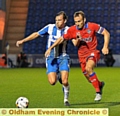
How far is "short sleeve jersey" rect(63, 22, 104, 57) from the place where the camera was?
791 centimetres

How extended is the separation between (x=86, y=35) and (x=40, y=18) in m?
27.4

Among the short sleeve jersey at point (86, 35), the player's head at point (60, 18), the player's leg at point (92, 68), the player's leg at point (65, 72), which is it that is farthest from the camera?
the player's leg at point (92, 68)

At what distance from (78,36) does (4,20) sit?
Answer: 85.7 feet

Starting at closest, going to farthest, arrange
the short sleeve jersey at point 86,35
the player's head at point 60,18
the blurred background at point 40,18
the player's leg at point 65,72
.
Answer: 1. the player's head at point 60,18
2. the player's leg at point 65,72
3. the short sleeve jersey at point 86,35
4. the blurred background at point 40,18

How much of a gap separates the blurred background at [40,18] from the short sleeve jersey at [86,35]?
2461 cm

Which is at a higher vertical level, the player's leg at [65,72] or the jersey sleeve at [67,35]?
the jersey sleeve at [67,35]

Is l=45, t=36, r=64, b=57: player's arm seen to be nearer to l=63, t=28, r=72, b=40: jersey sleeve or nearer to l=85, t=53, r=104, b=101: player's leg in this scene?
l=63, t=28, r=72, b=40: jersey sleeve

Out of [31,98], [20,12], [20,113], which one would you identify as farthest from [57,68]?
[20,12]

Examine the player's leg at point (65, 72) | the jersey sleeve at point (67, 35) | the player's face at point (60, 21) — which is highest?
the player's face at point (60, 21)

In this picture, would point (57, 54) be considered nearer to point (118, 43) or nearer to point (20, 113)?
point (20, 113)

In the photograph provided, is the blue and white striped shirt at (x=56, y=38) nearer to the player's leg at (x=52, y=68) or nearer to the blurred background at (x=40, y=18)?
the player's leg at (x=52, y=68)

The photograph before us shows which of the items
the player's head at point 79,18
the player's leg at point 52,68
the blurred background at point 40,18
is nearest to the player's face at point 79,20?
the player's head at point 79,18

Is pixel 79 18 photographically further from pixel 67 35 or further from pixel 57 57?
pixel 57 57

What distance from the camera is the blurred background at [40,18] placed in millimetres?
33438
